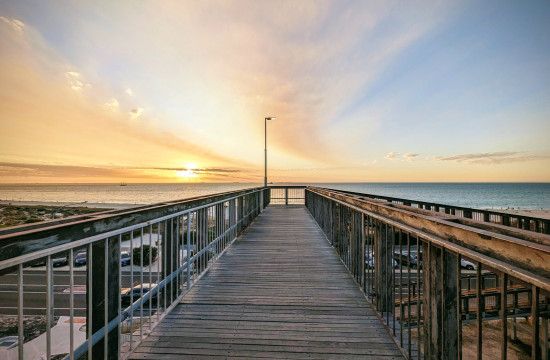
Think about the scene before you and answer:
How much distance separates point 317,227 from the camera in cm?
806

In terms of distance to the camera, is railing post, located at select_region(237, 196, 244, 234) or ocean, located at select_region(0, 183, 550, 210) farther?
ocean, located at select_region(0, 183, 550, 210)

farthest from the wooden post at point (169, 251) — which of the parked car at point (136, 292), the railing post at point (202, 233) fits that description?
the railing post at point (202, 233)

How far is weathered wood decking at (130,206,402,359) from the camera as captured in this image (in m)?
2.20

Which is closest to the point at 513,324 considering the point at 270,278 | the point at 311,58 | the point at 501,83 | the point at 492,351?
the point at 492,351

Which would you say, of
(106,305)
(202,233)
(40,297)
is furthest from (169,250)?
(40,297)

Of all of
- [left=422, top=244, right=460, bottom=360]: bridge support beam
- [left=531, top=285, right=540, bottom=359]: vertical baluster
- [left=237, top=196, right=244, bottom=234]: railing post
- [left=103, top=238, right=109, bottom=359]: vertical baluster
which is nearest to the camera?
[left=531, top=285, right=540, bottom=359]: vertical baluster

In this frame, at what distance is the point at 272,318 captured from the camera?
274 centimetres

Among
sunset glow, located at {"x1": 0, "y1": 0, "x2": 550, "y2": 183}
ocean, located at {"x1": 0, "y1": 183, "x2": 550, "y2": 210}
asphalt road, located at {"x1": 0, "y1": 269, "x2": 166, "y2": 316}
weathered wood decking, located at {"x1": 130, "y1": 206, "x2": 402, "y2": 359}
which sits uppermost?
sunset glow, located at {"x1": 0, "y1": 0, "x2": 550, "y2": 183}

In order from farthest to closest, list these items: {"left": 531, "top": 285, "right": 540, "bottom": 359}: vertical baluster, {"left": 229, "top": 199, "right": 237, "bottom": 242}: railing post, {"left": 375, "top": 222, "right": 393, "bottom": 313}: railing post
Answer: {"left": 229, "top": 199, "right": 237, "bottom": 242}: railing post, {"left": 375, "top": 222, "right": 393, "bottom": 313}: railing post, {"left": 531, "top": 285, "right": 540, "bottom": 359}: vertical baluster

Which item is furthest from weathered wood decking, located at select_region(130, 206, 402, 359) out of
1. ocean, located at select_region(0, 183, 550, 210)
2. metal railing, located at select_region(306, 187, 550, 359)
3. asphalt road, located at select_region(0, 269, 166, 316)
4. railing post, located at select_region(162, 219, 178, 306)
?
ocean, located at select_region(0, 183, 550, 210)

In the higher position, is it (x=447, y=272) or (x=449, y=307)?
(x=447, y=272)

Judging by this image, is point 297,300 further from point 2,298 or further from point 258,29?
point 2,298

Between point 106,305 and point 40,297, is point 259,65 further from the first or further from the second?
point 40,297

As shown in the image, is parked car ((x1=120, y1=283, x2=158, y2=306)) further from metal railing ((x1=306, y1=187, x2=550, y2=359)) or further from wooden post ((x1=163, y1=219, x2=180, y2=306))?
metal railing ((x1=306, y1=187, x2=550, y2=359))
